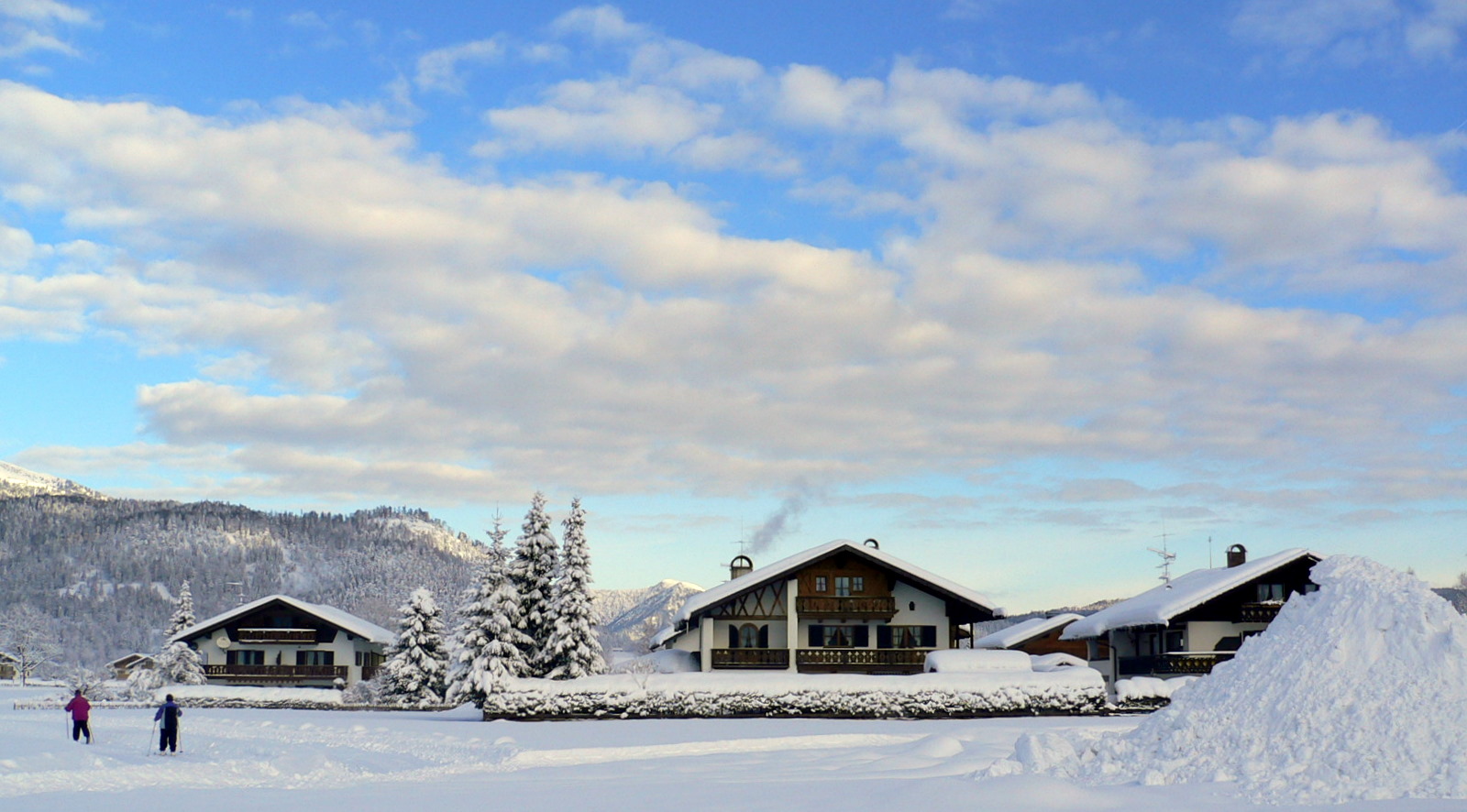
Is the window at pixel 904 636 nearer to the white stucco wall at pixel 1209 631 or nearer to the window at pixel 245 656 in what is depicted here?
the white stucco wall at pixel 1209 631

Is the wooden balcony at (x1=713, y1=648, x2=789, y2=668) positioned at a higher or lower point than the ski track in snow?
higher

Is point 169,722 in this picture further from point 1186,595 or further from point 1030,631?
point 1030,631

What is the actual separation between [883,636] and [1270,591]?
53.1 feet

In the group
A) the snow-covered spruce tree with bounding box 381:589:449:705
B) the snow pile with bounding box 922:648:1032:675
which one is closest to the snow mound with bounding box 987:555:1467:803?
the snow pile with bounding box 922:648:1032:675

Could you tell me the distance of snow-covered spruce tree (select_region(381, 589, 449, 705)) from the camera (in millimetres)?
57125

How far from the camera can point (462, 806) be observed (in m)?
16.6

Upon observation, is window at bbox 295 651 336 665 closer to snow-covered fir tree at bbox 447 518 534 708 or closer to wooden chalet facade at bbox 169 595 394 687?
wooden chalet facade at bbox 169 595 394 687

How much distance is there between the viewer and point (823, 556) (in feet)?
158

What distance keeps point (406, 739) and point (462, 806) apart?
1638 cm

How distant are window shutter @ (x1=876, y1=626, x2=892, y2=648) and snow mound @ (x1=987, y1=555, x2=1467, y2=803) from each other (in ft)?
102

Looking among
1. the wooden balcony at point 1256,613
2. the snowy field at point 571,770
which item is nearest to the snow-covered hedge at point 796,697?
the snowy field at point 571,770

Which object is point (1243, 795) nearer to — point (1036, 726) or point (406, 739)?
point (1036, 726)

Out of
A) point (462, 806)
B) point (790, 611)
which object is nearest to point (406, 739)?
point (462, 806)

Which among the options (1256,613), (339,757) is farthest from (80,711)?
(1256,613)
